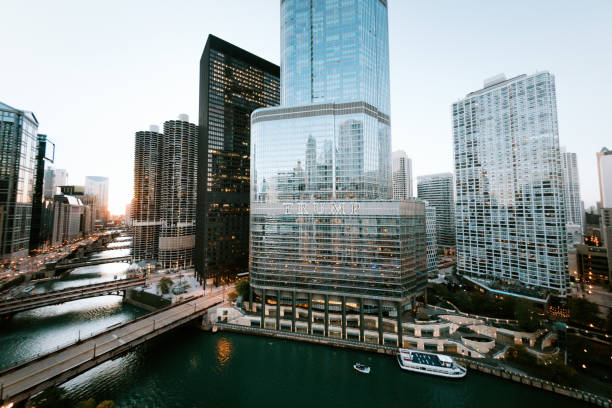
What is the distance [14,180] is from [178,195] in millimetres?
61737

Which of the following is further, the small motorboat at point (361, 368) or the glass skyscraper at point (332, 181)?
the glass skyscraper at point (332, 181)

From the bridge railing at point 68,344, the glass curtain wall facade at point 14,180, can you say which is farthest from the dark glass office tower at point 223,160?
the glass curtain wall facade at point 14,180

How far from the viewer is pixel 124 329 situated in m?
59.3

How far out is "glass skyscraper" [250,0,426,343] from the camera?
70062mm

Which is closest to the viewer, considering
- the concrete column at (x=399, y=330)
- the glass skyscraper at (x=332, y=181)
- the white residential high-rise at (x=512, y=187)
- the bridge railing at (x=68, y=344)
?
the bridge railing at (x=68, y=344)

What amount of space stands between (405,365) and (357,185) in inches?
1974

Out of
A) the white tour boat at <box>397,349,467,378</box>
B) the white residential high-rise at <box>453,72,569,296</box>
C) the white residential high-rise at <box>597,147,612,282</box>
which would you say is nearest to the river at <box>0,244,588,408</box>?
the white tour boat at <box>397,349,467,378</box>

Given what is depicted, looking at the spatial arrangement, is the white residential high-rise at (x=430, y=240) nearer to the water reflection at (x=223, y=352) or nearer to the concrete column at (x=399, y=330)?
the concrete column at (x=399, y=330)

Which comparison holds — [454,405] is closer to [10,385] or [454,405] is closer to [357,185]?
[357,185]

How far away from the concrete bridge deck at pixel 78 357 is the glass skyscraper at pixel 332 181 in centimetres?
2700

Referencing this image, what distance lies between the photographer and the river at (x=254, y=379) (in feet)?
144

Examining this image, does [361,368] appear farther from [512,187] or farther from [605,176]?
[605,176]

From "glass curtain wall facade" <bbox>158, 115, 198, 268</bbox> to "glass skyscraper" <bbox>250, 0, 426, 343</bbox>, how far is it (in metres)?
74.4

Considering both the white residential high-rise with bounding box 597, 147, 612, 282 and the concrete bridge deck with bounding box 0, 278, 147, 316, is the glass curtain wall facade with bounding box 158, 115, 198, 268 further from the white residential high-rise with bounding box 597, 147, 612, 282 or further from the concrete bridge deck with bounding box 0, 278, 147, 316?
the white residential high-rise with bounding box 597, 147, 612, 282
